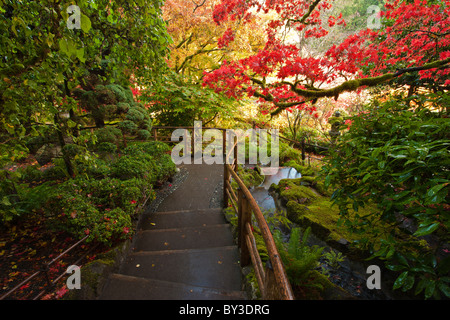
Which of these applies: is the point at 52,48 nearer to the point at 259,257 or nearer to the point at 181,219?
the point at 259,257

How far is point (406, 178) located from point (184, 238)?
2.96 metres

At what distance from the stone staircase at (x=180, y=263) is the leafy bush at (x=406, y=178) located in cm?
149

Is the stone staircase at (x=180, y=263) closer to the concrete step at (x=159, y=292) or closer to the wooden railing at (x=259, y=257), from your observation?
the concrete step at (x=159, y=292)

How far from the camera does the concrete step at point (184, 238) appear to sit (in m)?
3.17

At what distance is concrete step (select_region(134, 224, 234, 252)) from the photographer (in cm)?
317

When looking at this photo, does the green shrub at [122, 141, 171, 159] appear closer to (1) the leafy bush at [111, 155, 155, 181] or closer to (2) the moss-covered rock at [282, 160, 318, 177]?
(1) the leafy bush at [111, 155, 155, 181]

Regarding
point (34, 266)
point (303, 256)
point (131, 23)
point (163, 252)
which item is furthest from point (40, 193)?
point (303, 256)

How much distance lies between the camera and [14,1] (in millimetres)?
1661

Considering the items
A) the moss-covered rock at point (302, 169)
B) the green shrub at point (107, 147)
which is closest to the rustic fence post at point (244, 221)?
the green shrub at point (107, 147)

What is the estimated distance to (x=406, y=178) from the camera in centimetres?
135

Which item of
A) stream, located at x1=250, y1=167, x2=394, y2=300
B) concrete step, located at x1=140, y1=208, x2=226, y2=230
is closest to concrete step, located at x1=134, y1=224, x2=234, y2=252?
concrete step, located at x1=140, y1=208, x2=226, y2=230

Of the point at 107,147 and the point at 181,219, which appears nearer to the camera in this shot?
the point at 181,219

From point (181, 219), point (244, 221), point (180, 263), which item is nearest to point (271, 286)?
point (244, 221)
